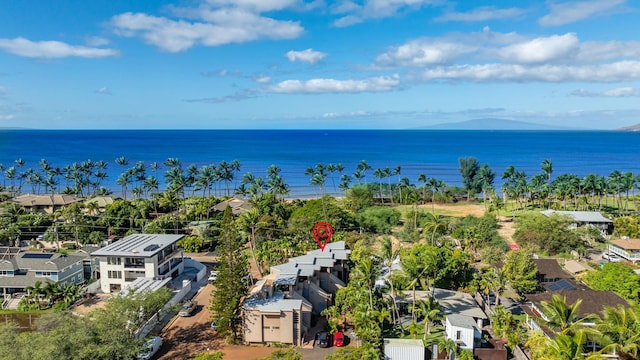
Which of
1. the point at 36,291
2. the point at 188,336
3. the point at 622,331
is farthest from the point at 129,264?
the point at 622,331

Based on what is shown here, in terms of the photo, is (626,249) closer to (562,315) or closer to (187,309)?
(562,315)

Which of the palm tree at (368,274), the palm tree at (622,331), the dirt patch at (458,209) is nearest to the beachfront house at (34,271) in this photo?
the palm tree at (368,274)

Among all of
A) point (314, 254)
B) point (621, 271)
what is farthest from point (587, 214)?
point (314, 254)

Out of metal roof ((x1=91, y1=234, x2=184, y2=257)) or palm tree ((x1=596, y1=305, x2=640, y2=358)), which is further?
metal roof ((x1=91, y1=234, x2=184, y2=257))

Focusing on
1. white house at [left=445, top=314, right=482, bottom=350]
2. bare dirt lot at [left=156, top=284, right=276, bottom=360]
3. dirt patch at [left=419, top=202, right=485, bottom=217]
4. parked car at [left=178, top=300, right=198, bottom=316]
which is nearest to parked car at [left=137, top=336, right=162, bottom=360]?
bare dirt lot at [left=156, top=284, right=276, bottom=360]

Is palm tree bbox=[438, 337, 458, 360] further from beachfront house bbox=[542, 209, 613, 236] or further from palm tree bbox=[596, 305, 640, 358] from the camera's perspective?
beachfront house bbox=[542, 209, 613, 236]

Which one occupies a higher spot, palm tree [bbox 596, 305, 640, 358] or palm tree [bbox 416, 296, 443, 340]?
palm tree [bbox 596, 305, 640, 358]
